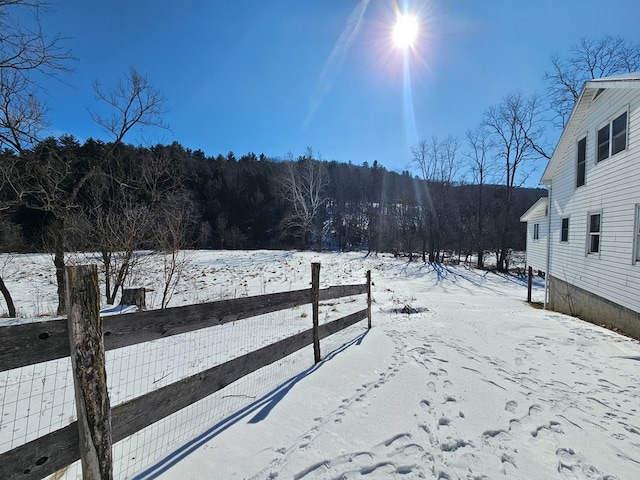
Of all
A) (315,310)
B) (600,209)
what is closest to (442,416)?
(315,310)

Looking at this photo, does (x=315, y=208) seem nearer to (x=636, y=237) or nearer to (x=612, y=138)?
(x=612, y=138)

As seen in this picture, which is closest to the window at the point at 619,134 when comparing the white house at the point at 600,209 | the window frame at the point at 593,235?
the white house at the point at 600,209

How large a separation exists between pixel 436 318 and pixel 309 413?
6369 mm

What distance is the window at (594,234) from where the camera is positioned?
29.6 ft

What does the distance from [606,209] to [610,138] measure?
207 centimetres

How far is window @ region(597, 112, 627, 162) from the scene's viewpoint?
7.80m

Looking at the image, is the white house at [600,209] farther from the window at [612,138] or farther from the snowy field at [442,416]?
the snowy field at [442,416]

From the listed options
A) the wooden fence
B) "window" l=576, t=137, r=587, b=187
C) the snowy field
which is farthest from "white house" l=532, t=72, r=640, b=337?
the wooden fence

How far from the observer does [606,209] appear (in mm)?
8414

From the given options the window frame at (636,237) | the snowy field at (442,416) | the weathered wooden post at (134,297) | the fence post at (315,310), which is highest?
the window frame at (636,237)

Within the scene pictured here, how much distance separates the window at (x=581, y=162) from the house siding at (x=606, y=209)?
0.24 meters

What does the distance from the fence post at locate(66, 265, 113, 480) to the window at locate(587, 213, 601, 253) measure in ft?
39.5

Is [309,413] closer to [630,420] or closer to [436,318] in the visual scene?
[630,420]

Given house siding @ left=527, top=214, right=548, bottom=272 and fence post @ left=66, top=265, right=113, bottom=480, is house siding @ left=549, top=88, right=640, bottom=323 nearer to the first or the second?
house siding @ left=527, top=214, right=548, bottom=272
